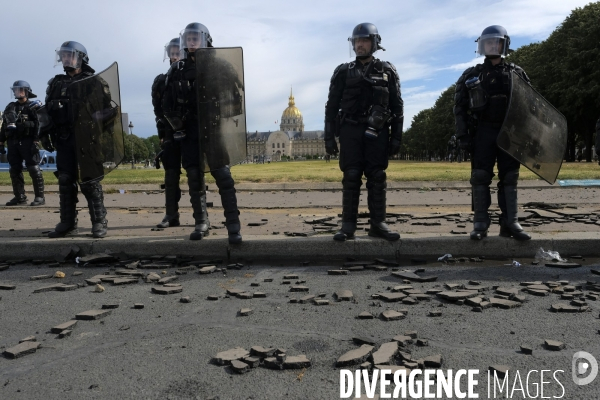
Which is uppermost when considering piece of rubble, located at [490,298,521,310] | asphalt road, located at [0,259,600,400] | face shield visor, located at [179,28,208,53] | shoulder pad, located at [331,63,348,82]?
face shield visor, located at [179,28,208,53]

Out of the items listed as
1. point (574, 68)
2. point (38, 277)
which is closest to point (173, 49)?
point (38, 277)

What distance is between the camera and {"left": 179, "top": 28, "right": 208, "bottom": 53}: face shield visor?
241 inches

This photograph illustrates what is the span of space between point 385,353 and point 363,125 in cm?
347

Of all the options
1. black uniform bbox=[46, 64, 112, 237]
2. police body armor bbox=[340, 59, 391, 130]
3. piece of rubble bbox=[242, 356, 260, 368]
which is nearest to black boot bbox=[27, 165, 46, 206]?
black uniform bbox=[46, 64, 112, 237]

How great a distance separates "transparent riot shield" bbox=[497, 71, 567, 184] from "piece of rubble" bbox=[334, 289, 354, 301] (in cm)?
253

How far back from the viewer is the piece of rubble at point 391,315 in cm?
348

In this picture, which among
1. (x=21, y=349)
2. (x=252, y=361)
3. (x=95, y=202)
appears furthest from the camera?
(x=95, y=202)

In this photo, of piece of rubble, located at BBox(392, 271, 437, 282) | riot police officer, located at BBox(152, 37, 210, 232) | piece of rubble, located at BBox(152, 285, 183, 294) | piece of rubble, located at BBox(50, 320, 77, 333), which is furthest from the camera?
riot police officer, located at BBox(152, 37, 210, 232)

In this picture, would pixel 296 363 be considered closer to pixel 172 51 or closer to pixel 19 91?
pixel 172 51

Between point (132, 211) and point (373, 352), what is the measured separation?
8.20 meters

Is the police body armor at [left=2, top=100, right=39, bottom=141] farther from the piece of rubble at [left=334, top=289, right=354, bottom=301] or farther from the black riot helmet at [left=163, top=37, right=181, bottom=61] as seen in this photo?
the piece of rubble at [left=334, top=289, right=354, bottom=301]

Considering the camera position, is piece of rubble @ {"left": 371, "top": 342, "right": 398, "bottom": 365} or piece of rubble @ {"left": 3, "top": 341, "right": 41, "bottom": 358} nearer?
piece of rubble @ {"left": 371, "top": 342, "right": 398, "bottom": 365}

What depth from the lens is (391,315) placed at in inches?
138

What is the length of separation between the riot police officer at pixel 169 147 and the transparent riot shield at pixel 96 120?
1.62ft
